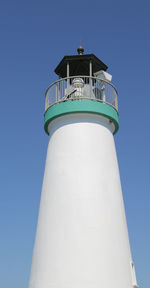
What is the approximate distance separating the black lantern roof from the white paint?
2798mm

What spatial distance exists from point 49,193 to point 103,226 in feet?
7.32

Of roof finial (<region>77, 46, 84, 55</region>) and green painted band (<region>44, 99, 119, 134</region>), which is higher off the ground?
roof finial (<region>77, 46, 84, 55</region>)

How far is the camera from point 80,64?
47.9ft

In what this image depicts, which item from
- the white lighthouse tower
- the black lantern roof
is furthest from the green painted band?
the black lantern roof

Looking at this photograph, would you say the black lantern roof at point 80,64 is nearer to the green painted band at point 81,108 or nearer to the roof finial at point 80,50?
the roof finial at point 80,50

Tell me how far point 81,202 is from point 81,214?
1.30 feet

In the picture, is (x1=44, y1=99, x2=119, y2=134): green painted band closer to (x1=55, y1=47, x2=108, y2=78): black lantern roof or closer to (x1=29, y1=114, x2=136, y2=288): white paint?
(x1=29, y1=114, x2=136, y2=288): white paint

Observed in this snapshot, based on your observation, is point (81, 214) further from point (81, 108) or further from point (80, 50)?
point (80, 50)

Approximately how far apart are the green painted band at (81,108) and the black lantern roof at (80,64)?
2187 millimetres

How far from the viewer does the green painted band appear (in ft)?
41.1

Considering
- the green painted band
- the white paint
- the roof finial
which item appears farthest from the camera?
the roof finial

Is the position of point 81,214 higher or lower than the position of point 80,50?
lower

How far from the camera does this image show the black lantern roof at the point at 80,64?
14.0 m

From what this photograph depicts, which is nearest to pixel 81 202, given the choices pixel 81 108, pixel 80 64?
pixel 81 108
